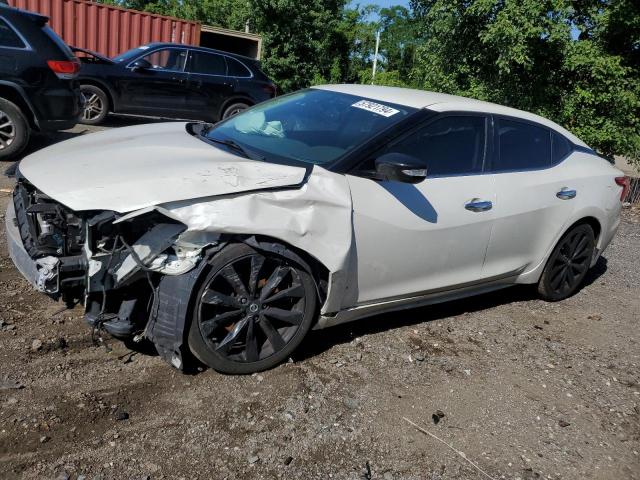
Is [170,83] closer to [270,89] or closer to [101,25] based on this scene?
[270,89]

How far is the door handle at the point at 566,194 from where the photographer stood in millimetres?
4785

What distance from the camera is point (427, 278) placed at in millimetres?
4062

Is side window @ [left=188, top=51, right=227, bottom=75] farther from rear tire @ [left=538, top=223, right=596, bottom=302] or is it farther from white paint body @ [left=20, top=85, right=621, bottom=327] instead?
rear tire @ [left=538, top=223, right=596, bottom=302]

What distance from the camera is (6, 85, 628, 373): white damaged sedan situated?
3.11 meters

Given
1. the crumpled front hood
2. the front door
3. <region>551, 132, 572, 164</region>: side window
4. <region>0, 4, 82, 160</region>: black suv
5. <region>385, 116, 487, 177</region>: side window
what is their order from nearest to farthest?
the crumpled front hood, the front door, <region>385, 116, 487, 177</region>: side window, <region>551, 132, 572, 164</region>: side window, <region>0, 4, 82, 160</region>: black suv

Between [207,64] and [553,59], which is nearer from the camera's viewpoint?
[553,59]

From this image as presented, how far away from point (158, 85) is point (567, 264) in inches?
350

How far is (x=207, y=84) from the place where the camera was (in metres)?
12.3

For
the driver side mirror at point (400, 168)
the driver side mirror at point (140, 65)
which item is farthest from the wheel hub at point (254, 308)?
the driver side mirror at point (140, 65)

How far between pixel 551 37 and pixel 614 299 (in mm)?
4405

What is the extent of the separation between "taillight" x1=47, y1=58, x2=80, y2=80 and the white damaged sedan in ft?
12.0

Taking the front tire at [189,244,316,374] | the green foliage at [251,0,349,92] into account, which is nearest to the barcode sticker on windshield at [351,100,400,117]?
the front tire at [189,244,316,374]

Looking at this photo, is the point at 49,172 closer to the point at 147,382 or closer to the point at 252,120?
the point at 147,382

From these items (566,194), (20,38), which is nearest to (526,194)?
(566,194)
